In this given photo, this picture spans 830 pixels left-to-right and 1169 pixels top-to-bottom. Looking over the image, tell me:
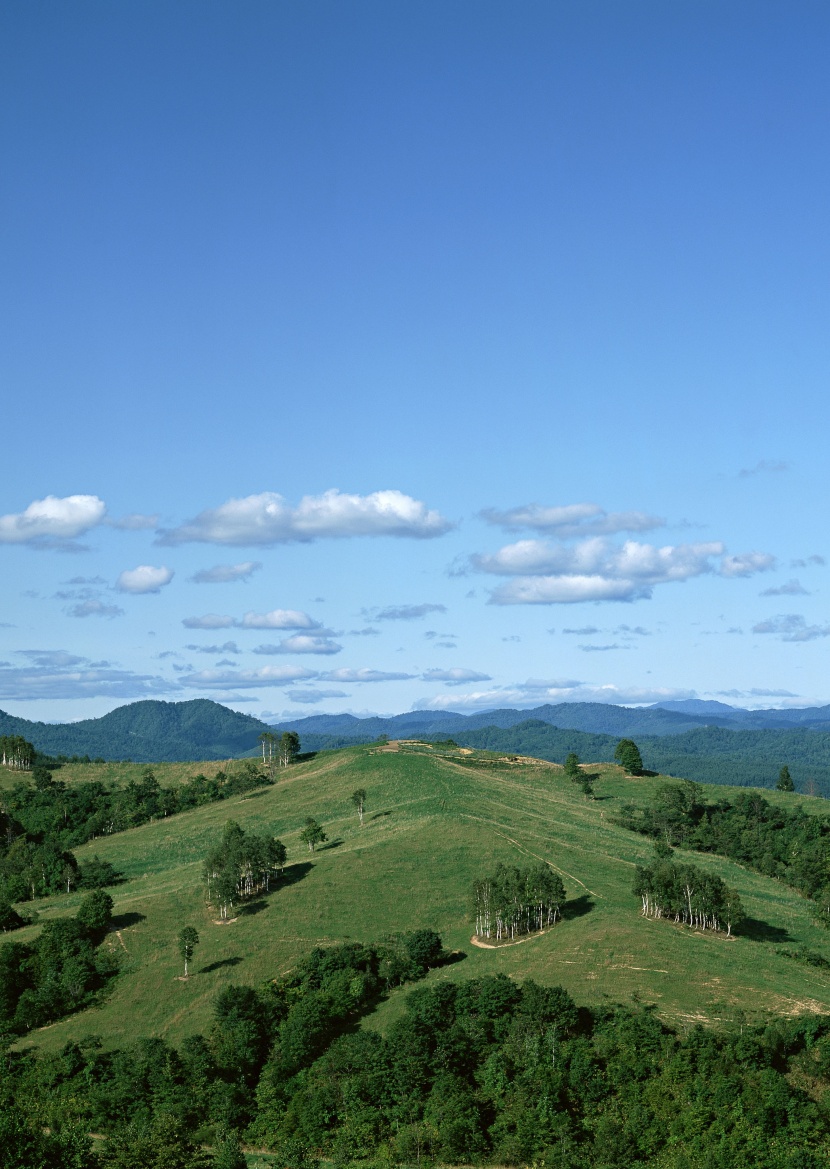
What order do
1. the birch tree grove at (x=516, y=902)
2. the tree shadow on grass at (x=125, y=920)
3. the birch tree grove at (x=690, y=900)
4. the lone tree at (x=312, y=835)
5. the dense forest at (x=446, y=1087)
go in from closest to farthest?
the dense forest at (x=446, y=1087), the birch tree grove at (x=516, y=902), the birch tree grove at (x=690, y=900), the tree shadow on grass at (x=125, y=920), the lone tree at (x=312, y=835)

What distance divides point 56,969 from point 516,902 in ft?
170

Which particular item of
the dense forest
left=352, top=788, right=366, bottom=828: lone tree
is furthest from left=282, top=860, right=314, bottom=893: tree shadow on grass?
the dense forest

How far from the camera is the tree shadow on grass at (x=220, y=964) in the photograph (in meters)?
115

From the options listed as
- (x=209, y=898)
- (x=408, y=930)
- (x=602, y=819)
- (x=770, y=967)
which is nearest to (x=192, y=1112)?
(x=408, y=930)

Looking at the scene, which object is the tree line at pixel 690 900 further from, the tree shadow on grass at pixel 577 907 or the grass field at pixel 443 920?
the tree shadow on grass at pixel 577 907

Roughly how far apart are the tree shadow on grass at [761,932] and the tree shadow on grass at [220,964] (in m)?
57.4

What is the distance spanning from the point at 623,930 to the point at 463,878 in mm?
25366

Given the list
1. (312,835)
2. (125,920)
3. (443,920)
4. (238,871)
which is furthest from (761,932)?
(125,920)

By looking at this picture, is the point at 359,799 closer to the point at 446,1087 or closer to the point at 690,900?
the point at 690,900

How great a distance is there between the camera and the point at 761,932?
126562mm

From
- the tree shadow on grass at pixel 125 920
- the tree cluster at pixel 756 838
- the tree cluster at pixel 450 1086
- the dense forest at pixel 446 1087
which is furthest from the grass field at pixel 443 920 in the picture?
the tree cluster at pixel 756 838

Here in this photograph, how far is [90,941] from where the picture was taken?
12400cm

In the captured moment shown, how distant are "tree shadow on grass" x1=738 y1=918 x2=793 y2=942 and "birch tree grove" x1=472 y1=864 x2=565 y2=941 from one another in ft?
75.5

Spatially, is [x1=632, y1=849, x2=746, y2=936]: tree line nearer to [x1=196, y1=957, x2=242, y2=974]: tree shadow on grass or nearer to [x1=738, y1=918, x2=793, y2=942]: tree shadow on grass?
[x1=738, y1=918, x2=793, y2=942]: tree shadow on grass
